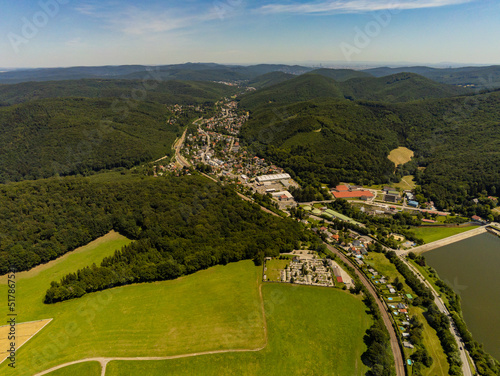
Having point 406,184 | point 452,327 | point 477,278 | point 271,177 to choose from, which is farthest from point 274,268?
point 406,184

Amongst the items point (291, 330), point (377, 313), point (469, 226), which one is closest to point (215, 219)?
point (291, 330)

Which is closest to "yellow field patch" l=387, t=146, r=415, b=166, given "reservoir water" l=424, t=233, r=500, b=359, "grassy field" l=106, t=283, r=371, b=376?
"reservoir water" l=424, t=233, r=500, b=359

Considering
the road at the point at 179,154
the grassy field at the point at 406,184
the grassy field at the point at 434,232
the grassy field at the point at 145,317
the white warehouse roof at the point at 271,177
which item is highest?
the road at the point at 179,154

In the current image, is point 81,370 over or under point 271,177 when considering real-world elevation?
under

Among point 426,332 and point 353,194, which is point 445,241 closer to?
point 353,194

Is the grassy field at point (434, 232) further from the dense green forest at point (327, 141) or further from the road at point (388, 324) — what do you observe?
the dense green forest at point (327, 141)

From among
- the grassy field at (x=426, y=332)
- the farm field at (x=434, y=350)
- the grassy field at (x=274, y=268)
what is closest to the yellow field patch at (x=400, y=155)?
the grassy field at (x=426, y=332)
